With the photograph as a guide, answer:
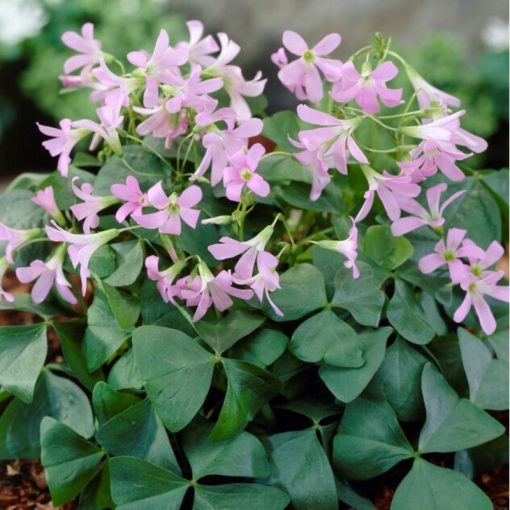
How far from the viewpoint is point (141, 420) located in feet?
2.75

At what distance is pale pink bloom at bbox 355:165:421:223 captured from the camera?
0.81 metres

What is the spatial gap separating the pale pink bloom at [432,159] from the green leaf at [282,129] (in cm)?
18

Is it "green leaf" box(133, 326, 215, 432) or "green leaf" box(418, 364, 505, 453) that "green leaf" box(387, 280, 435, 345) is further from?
"green leaf" box(133, 326, 215, 432)

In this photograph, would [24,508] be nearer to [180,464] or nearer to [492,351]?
[180,464]

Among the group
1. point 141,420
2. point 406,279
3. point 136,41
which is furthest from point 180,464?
point 136,41

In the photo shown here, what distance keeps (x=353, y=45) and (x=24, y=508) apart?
2767 millimetres

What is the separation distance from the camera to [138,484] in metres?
0.80

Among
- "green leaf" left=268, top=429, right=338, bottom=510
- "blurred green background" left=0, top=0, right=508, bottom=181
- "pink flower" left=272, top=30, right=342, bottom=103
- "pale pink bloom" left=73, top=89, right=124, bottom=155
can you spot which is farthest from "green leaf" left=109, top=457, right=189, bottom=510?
"blurred green background" left=0, top=0, right=508, bottom=181

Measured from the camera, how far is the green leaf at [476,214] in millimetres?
1020

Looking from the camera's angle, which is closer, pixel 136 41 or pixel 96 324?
pixel 96 324

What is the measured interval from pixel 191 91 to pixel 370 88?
17 centimetres

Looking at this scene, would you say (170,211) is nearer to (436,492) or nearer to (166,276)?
(166,276)

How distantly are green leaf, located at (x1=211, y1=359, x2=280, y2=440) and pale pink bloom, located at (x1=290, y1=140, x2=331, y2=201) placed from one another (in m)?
0.21

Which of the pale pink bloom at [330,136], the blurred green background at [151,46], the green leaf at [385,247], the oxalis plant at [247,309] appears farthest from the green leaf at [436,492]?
the blurred green background at [151,46]
